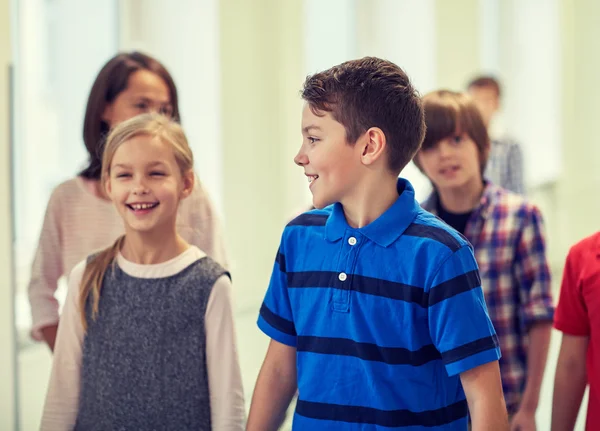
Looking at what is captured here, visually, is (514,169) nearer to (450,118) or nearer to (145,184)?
(450,118)

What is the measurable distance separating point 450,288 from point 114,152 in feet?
3.24

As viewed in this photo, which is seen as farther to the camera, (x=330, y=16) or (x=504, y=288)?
(x=330, y=16)

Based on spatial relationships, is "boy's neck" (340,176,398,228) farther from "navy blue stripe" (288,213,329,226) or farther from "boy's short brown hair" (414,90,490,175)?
"boy's short brown hair" (414,90,490,175)

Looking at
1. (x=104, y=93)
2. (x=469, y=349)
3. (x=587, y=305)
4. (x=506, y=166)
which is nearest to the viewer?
(x=469, y=349)

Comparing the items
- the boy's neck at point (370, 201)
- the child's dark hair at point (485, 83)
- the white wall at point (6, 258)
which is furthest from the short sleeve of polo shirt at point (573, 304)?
the child's dark hair at point (485, 83)

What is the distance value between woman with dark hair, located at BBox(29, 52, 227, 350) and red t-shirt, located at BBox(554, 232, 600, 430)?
0.99 metres

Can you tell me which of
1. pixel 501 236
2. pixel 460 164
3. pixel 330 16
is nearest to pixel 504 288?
pixel 501 236

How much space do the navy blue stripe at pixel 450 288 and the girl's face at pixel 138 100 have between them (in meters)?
1.26

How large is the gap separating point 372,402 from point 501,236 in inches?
39.0

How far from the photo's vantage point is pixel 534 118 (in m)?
9.59

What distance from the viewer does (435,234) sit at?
166 cm

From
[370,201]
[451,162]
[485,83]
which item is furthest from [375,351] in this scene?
[485,83]

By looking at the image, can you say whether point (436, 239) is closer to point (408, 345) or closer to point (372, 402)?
point (408, 345)

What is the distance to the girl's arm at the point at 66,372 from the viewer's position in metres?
2.10
